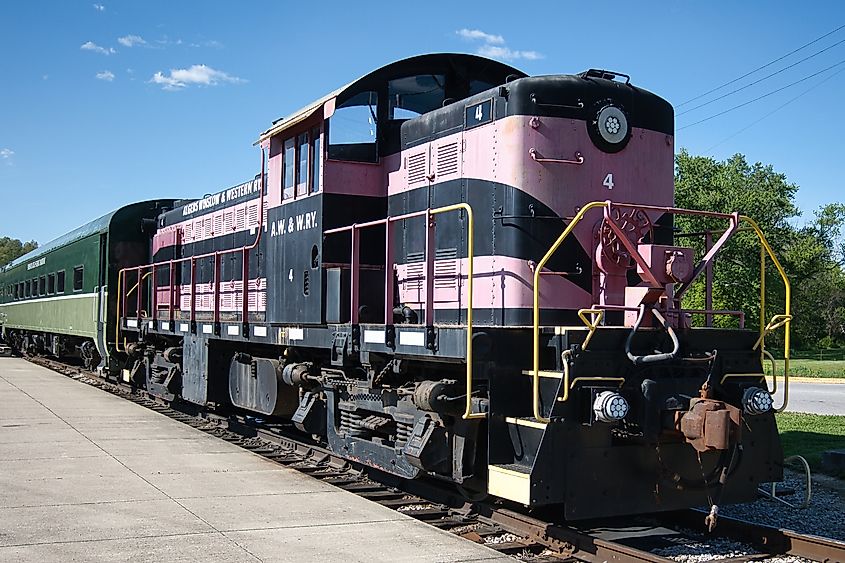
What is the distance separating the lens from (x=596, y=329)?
5.80 m

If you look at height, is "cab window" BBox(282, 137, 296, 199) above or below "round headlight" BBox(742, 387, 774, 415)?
above

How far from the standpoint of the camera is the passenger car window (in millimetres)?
18981

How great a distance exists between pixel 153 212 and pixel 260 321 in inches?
313

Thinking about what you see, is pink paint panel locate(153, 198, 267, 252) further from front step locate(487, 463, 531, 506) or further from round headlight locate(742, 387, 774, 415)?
round headlight locate(742, 387, 774, 415)

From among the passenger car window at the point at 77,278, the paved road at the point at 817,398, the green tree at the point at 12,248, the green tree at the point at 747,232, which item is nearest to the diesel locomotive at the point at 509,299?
the paved road at the point at 817,398

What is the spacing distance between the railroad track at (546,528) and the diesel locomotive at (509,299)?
292 mm

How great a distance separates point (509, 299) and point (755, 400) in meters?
1.97

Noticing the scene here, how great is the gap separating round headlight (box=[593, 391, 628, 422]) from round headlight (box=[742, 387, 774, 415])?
106 centimetres

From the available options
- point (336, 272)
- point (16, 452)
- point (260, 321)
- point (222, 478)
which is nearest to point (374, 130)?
point (336, 272)

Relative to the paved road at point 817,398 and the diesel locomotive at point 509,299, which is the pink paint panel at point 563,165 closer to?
the diesel locomotive at point 509,299

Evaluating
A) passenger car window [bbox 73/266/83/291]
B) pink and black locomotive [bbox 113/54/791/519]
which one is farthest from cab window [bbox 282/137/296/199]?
passenger car window [bbox 73/266/83/291]

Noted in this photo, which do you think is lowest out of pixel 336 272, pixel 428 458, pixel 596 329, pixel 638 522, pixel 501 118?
Answer: pixel 638 522

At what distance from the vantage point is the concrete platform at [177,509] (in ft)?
18.6

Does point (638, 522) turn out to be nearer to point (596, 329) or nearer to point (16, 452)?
point (596, 329)
